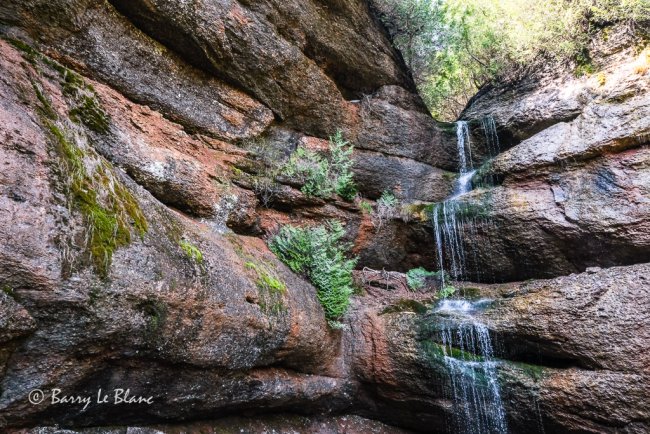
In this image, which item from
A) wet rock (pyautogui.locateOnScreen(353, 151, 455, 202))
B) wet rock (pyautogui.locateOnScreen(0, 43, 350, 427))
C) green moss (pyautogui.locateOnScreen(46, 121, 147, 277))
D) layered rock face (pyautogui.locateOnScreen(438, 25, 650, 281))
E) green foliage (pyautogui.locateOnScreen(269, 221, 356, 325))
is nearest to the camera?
wet rock (pyautogui.locateOnScreen(0, 43, 350, 427))

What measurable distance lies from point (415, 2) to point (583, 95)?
20.3 feet

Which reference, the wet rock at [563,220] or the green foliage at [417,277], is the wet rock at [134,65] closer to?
the green foliage at [417,277]

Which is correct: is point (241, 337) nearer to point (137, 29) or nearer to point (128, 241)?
point (128, 241)

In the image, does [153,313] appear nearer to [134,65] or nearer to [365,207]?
[134,65]

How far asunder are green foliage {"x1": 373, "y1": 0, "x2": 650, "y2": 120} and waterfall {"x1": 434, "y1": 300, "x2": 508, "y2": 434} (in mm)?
7741

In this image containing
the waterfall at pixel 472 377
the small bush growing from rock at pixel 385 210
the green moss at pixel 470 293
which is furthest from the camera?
the small bush growing from rock at pixel 385 210

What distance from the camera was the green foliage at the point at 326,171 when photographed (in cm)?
934

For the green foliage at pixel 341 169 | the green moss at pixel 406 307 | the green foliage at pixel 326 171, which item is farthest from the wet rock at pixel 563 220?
the green foliage at pixel 326 171

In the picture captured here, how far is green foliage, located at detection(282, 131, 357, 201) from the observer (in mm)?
9344

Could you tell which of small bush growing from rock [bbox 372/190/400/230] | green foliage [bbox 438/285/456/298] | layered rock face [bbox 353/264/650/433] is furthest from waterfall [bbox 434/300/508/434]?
small bush growing from rock [bbox 372/190/400/230]

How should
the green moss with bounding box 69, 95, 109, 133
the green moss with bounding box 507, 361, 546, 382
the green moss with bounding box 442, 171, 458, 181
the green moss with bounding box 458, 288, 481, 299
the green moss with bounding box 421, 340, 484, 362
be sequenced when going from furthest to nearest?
the green moss with bounding box 442, 171, 458, 181 < the green moss with bounding box 458, 288, 481, 299 < the green moss with bounding box 421, 340, 484, 362 < the green moss with bounding box 507, 361, 546, 382 < the green moss with bounding box 69, 95, 109, 133

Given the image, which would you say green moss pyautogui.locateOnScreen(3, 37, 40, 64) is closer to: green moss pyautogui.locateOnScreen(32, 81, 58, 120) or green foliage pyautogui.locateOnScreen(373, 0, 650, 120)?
green moss pyautogui.locateOnScreen(32, 81, 58, 120)

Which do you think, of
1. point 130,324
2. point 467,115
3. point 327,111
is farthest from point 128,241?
point 467,115

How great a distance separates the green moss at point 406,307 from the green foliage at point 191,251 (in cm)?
426
